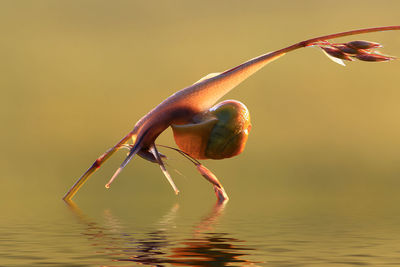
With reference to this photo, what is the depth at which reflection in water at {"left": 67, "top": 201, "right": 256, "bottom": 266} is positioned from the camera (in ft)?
25.8

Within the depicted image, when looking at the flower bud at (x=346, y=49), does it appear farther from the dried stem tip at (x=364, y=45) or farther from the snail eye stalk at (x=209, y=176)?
the snail eye stalk at (x=209, y=176)

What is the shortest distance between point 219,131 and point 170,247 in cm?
186

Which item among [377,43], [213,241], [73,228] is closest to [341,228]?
[213,241]

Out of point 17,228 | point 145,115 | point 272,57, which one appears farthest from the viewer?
point 17,228

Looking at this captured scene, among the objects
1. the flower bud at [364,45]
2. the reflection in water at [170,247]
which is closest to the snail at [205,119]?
the flower bud at [364,45]

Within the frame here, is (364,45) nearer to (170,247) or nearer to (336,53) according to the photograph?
(336,53)

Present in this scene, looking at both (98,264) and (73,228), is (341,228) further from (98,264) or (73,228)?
(98,264)

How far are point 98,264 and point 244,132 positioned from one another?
102 inches

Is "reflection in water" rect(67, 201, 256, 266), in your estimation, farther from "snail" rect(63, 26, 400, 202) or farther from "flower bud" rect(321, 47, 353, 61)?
"flower bud" rect(321, 47, 353, 61)

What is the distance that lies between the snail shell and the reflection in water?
0.91 metres

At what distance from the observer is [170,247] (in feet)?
30.3

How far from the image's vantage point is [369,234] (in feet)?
39.7

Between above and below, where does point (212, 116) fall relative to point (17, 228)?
above

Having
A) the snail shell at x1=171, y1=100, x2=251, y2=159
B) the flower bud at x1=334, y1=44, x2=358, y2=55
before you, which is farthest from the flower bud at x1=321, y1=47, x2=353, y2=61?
the snail shell at x1=171, y1=100, x2=251, y2=159
